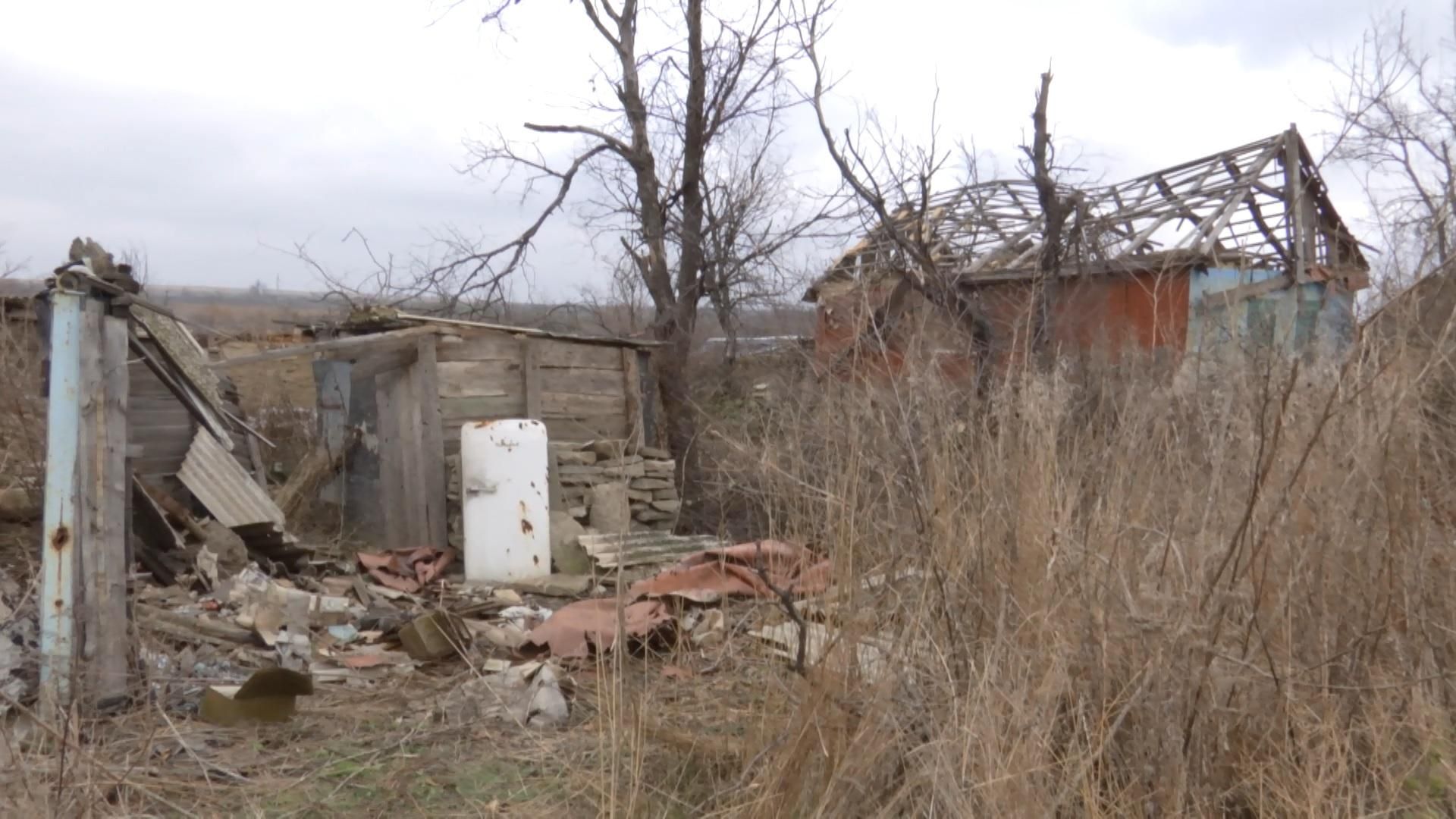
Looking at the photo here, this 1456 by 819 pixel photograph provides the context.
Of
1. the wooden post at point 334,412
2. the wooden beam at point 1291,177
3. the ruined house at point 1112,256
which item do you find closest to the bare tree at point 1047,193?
the ruined house at point 1112,256

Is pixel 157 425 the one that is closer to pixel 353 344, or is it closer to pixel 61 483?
pixel 353 344

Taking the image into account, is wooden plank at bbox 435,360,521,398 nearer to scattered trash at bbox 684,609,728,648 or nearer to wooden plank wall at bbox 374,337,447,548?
wooden plank wall at bbox 374,337,447,548

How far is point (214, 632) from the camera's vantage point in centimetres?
588

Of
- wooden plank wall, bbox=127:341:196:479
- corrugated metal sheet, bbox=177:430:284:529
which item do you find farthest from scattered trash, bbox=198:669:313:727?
wooden plank wall, bbox=127:341:196:479

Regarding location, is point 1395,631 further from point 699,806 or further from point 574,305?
point 574,305

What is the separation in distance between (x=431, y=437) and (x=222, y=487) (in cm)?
185

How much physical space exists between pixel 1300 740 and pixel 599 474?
25.3 ft

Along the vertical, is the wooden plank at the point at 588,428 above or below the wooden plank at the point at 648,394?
below

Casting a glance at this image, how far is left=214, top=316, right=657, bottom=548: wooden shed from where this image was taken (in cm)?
980

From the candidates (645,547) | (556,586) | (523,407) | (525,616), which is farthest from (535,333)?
(525,616)

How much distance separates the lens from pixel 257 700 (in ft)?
15.3

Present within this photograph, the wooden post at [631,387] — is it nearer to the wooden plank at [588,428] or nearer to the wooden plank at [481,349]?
the wooden plank at [588,428]

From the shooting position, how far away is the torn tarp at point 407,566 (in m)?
8.34

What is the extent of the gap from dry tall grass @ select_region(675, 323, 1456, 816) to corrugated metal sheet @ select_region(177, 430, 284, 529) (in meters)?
A: 5.91
